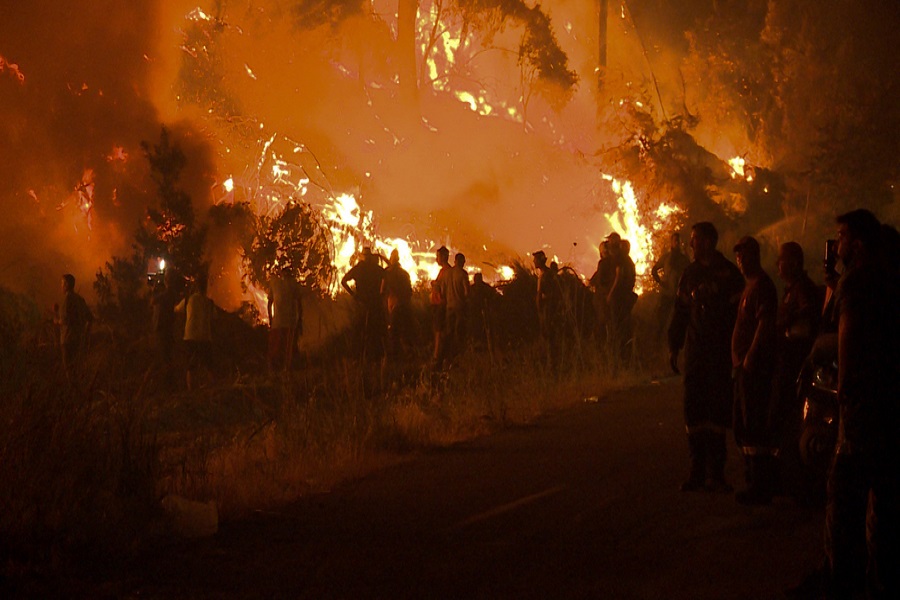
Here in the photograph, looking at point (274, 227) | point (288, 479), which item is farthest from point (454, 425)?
point (274, 227)

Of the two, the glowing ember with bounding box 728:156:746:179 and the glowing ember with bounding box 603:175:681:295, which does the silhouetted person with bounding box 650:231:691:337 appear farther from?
the glowing ember with bounding box 728:156:746:179

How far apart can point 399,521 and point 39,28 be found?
17.9 metres

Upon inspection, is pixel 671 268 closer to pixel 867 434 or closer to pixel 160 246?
pixel 160 246

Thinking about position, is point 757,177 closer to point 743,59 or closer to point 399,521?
point 743,59

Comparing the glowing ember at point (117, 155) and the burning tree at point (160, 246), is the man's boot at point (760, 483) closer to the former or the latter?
the burning tree at point (160, 246)

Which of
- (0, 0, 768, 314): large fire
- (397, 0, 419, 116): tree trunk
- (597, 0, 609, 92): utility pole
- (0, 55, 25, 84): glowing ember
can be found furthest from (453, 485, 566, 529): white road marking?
(597, 0, 609, 92): utility pole

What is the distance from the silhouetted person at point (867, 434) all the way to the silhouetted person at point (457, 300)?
12.4 metres

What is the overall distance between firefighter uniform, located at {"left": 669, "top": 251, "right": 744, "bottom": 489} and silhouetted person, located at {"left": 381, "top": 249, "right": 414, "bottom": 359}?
9163 millimetres

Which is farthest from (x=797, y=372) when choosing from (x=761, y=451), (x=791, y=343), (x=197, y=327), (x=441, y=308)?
(x=441, y=308)

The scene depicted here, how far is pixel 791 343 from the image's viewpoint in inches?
313

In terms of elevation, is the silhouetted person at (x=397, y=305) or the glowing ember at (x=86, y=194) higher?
the glowing ember at (x=86, y=194)

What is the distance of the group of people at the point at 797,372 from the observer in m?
5.18

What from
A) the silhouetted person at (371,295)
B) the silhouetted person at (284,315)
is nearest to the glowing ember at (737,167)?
the silhouetted person at (371,295)

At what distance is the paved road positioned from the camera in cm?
587
